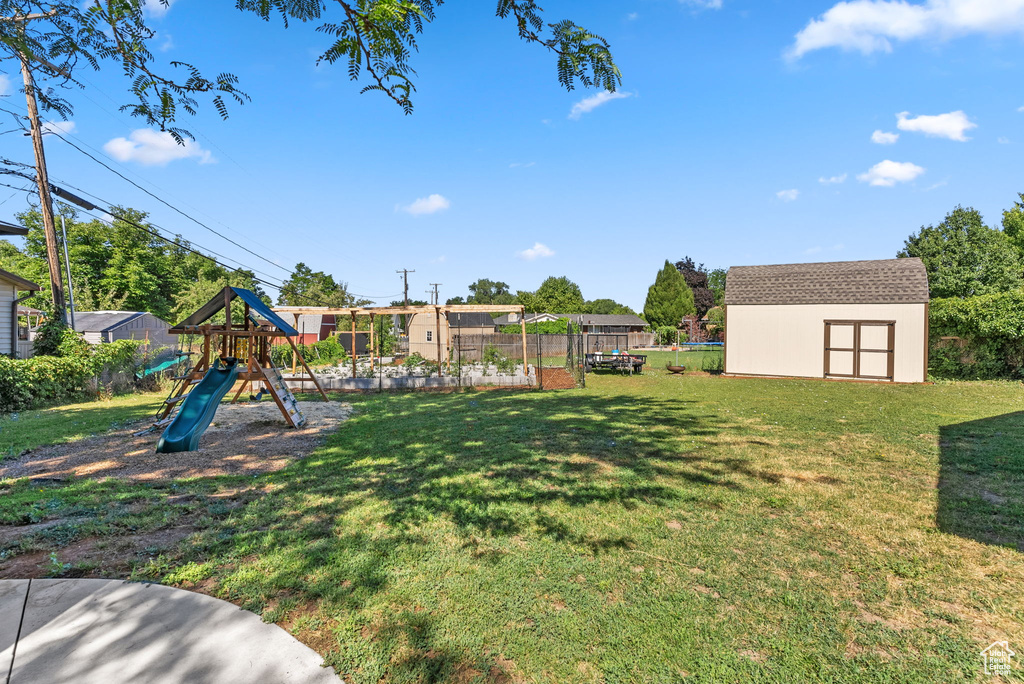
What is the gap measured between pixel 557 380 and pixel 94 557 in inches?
507

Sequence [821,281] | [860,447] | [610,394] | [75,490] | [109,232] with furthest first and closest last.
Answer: [109,232] < [821,281] < [610,394] < [860,447] < [75,490]

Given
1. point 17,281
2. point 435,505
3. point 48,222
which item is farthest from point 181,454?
point 17,281

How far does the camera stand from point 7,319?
14.9m

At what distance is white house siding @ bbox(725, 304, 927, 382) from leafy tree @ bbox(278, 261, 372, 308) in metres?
61.2

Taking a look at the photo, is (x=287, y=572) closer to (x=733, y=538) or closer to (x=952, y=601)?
(x=733, y=538)

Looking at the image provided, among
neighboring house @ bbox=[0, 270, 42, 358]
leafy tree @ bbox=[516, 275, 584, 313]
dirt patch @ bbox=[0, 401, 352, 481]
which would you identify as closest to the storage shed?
dirt patch @ bbox=[0, 401, 352, 481]

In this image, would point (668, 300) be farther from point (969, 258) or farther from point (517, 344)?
point (517, 344)

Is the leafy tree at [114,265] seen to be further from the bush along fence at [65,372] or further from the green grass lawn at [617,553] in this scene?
the green grass lawn at [617,553]

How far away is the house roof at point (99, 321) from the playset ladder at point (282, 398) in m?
28.2

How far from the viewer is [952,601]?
300 centimetres

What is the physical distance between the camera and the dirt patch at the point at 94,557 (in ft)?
10.6

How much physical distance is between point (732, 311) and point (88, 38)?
19.7 m

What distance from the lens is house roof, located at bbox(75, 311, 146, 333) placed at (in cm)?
2964

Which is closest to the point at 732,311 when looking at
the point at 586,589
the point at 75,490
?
the point at 586,589
